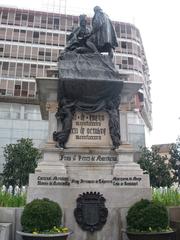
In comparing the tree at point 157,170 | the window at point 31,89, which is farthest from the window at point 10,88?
the tree at point 157,170

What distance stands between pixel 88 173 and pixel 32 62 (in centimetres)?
4335

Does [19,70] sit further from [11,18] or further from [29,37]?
[11,18]

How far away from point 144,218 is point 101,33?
6.31 m

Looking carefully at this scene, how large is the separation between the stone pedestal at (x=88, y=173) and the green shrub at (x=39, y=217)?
1.19 metres

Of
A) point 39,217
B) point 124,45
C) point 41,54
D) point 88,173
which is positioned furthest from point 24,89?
point 39,217

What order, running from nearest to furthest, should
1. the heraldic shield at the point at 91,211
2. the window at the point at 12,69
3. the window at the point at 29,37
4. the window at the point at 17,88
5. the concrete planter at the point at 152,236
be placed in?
the concrete planter at the point at 152,236 → the heraldic shield at the point at 91,211 → the window at the point at 17,88 → the window at the point at 12,69 → the window at the point at 29,37

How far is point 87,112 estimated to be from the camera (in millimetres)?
10023

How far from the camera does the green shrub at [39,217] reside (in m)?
7.13

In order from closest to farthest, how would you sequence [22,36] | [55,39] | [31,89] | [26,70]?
[31,89] → [26,70] → [22,36] → [55,39]

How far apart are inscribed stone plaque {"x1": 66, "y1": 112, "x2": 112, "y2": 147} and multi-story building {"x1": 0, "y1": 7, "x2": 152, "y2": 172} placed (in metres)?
34.1

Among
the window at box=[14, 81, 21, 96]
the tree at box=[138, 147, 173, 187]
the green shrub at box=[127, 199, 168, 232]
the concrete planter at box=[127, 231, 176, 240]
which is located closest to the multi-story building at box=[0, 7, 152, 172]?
the window at box=[14, 81, 21, 96]

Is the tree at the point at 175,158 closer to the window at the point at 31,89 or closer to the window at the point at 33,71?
the window at the point at 31,89

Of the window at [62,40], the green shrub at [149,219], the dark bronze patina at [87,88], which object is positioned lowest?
the green shrub at [149,219]

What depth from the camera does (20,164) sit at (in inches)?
1261
